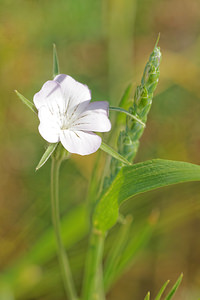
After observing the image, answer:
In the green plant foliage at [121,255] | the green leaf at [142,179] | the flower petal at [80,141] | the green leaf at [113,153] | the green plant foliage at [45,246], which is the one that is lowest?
the green plant foliage at [45,246]

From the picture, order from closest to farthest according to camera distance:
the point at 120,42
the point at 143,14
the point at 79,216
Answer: the point at 79,216
the point at 120,42
the point at 143,14

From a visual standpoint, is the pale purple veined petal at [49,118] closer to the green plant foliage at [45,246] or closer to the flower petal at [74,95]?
the flower petal at [74,95]

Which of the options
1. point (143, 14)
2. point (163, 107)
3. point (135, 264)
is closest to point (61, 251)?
point (135, 264)

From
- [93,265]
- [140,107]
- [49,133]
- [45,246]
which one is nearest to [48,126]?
[49,133]

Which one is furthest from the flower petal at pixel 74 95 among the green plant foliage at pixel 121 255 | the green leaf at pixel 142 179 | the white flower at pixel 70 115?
the green plant foliage at pixel 121 255

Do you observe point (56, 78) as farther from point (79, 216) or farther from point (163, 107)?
point (163, 107)

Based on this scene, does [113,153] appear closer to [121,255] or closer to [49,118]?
[49,118]
